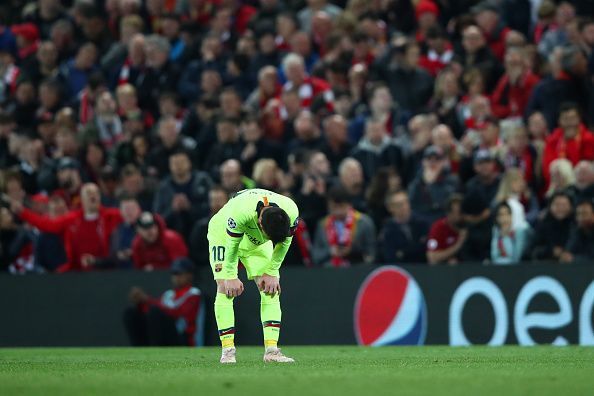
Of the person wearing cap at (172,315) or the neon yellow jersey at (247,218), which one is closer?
the neon yellow jersey at (247,218)

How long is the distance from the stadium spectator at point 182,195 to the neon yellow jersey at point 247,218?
758 cm

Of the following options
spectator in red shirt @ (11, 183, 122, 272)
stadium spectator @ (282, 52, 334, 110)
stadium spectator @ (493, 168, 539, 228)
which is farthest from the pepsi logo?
spectator in red shirt @ (11, 183, 122, 272)

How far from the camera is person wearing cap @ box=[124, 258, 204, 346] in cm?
1950

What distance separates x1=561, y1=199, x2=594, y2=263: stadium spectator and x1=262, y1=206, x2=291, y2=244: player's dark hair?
6.77 metres

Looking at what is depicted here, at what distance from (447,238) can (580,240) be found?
199cm

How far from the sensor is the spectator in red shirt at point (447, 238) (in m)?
18.7

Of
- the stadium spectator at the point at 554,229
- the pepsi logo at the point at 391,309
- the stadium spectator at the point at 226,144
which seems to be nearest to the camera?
the stadium spectator at the point at 554,229

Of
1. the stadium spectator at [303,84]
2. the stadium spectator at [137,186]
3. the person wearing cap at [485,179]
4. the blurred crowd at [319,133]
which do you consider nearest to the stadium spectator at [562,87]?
the blurred crowd at [319,133]

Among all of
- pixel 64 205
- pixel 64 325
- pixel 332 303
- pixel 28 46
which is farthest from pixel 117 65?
pixel 332 303

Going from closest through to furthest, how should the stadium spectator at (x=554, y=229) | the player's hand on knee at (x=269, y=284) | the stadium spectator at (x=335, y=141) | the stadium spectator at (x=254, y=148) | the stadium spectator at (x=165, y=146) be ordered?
1. the player's hand on knee at (x=269, y=284)
2. the stadium spectator at (x=554, y=229)
3. the stadium spectator at (x=335, y=141)
4. the stadium spectator at (x=254, y=148)
5. the stadium spectator at (x=165, y=146)

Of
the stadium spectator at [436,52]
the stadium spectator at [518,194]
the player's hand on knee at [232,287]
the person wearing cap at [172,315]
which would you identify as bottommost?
the person wearing cap at [172,315]

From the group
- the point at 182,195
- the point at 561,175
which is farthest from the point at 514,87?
the point at 182,195

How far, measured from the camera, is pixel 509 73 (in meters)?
20.4

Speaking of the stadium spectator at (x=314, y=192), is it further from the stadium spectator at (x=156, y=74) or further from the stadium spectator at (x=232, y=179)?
the stadium spectator at (x=156, y=74)
